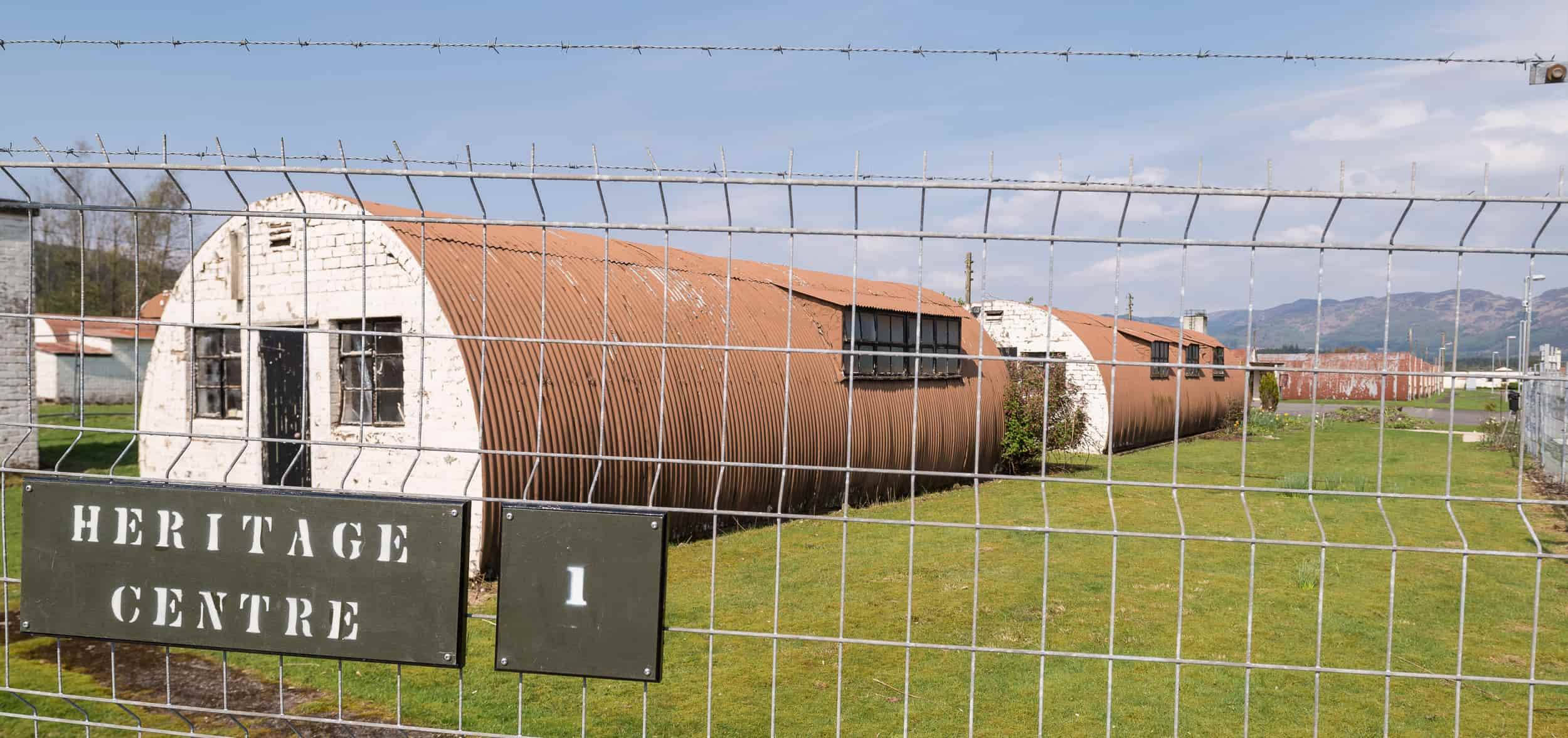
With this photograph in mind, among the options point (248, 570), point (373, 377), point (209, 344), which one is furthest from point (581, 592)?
point (209, 344)

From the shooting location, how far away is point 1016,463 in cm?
1883

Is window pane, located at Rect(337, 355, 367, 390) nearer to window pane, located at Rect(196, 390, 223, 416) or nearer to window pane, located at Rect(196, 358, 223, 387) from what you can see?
window pane, located at Rect(196, 358, 223, 387)

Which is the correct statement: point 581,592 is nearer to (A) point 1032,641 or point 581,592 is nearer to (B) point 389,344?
(A) point 1032,641

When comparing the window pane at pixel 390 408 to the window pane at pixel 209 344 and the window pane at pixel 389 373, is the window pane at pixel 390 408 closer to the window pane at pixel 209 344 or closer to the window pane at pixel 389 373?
the window pane at pixel 389 373

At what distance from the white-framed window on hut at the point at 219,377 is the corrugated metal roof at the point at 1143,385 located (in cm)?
1540

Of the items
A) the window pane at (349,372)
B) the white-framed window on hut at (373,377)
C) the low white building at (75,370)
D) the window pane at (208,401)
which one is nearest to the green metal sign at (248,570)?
the white-framed window on hut at (373,377)

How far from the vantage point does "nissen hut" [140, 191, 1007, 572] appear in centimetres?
934

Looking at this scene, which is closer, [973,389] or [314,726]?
[314,726]

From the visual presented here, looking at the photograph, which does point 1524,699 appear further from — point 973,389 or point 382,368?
point 973,389

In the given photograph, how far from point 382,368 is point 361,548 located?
689 cm

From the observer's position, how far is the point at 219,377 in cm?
1187

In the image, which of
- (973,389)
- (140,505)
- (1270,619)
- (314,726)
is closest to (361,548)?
(140,505)

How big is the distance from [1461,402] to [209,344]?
46608 mm

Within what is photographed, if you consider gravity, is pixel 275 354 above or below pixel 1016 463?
above
